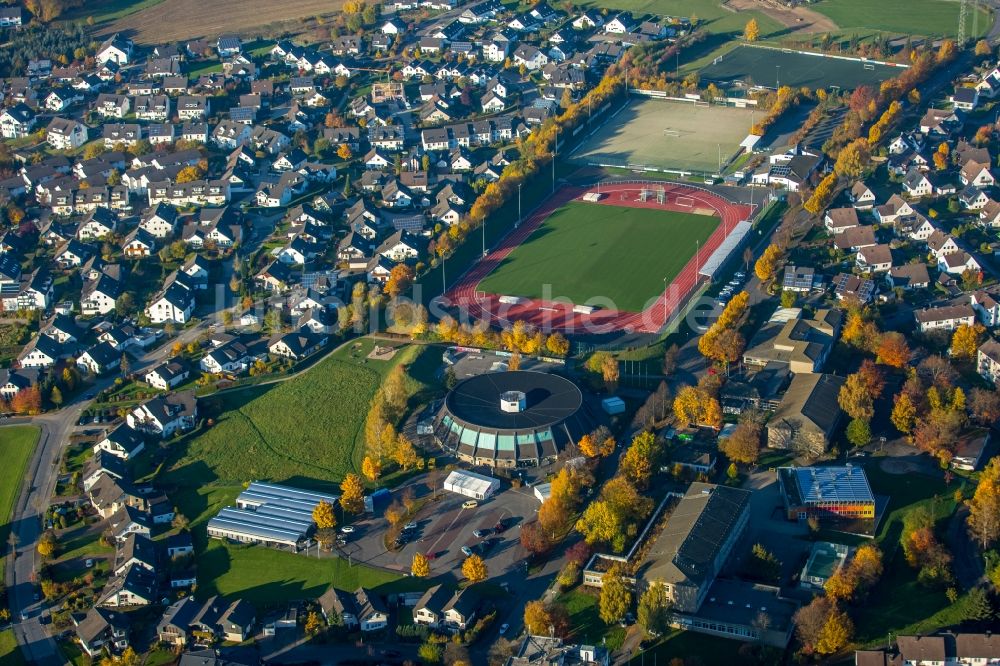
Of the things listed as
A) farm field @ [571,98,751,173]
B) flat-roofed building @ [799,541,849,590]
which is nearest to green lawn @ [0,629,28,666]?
flat-roofed building @ [799,541,849,590]

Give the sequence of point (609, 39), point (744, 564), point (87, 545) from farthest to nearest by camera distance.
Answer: point (609, 39)
point (87, 545)
point (744, 564)

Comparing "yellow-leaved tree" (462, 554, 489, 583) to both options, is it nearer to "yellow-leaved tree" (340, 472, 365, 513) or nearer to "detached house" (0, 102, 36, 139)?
"yellow-leaved tree" (340, 472, 365, 513)

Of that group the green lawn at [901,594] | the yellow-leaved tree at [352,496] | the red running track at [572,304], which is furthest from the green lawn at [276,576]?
the red running track at [572,304]

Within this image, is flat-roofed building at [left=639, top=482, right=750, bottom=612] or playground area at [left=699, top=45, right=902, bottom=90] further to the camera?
playground area at [left=699, top=45, right=902, bottom=90]

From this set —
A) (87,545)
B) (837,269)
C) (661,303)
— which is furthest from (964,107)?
(87,545)

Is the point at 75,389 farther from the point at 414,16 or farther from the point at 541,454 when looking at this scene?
the point at 414,16

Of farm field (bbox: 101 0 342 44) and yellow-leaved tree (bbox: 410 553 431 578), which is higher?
farm field (bbox: 101 0 342 44)
